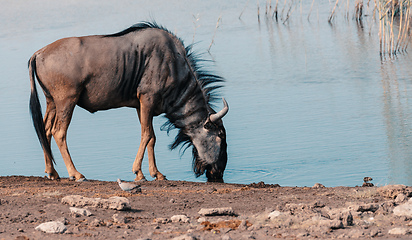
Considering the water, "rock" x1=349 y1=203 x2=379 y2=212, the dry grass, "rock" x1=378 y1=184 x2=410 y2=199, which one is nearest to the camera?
"rock" x1=349 y1=203 x2=379 y2=212

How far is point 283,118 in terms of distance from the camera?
37.4 feet

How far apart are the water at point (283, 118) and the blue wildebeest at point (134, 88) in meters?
0.64

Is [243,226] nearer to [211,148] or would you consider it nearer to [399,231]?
[399,231]

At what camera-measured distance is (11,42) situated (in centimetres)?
2470

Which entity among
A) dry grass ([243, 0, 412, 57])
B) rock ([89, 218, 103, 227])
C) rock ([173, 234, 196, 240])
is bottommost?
dry grass ([243, 0, 412, 57])

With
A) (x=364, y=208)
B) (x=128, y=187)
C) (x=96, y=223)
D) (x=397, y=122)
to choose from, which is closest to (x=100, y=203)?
(x=96, y=223)

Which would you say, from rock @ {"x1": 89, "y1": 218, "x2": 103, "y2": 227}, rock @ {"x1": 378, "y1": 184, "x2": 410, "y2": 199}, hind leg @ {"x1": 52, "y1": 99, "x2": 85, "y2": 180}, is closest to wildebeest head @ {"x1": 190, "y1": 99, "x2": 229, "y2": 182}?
hind leg @ {"x1": 52, "y1": 99, "x2": 85, "y2": 180}

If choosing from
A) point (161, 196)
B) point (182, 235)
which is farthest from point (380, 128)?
point (182, 235)

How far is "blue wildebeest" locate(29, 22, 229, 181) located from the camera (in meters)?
8.14

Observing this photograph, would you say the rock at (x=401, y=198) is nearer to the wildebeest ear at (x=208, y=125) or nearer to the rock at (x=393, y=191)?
the rock at (x=393, y=191)

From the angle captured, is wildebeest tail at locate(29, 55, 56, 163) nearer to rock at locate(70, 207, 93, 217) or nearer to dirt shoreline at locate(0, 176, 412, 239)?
dirt shoreline at locate(0, 176, 412, 239)

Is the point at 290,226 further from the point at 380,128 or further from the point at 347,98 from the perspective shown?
the point at 347,98

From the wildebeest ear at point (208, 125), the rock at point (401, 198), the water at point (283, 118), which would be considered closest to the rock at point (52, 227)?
the rock at point (401, 198)

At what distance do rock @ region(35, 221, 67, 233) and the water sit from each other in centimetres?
395
